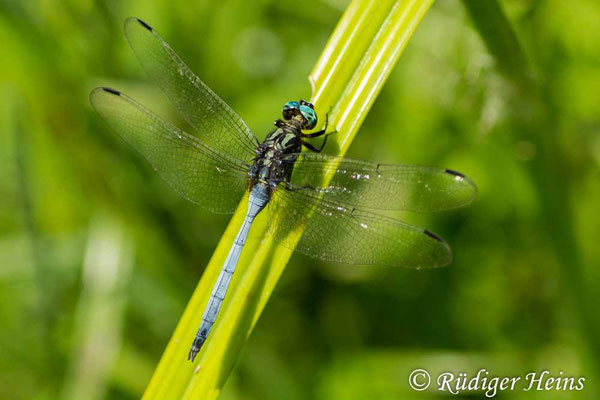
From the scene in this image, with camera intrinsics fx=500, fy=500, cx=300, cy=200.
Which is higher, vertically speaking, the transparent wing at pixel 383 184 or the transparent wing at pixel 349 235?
the transparent wing at pixel 383 184

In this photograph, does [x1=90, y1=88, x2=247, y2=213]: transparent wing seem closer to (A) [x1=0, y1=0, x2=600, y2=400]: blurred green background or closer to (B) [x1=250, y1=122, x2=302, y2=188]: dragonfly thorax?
(B) [x1=250, y1=122, x2=302, y2=188]: dragonfly thorax

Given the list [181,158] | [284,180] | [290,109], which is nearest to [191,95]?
[181,158]

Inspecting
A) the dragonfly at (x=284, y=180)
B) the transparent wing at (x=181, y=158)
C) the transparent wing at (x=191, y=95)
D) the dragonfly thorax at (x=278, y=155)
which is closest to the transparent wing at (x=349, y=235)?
the dragonfly at (x=284, y=180)

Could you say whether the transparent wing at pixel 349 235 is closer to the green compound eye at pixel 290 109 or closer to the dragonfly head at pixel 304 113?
the dragonfly head at pixel 304 113

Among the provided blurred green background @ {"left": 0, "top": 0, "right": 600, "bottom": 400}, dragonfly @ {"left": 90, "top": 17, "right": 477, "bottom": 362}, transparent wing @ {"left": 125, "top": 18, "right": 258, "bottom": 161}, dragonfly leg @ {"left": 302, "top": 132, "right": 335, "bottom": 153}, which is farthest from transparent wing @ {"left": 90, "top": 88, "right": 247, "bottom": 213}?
blurred green background @ {"left": 0, "top": 0, "right": 600, "bottom": 400}

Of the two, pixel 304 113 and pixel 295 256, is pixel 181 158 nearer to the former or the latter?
pixel 304 113
